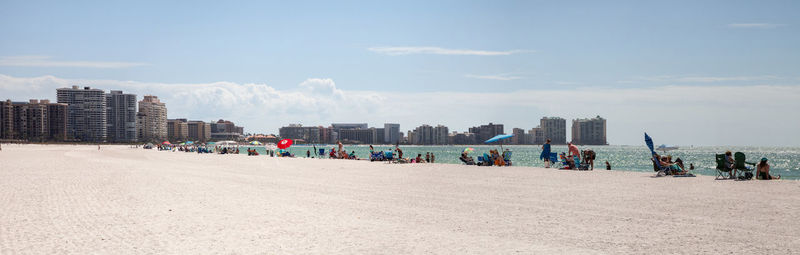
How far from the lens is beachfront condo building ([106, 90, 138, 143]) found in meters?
193

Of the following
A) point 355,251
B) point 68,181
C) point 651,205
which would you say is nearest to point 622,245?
point 355,251

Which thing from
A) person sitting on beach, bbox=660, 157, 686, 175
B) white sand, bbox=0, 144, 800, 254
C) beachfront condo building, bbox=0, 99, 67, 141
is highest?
beachfront condo building, bbox=0, 99, 67, 141

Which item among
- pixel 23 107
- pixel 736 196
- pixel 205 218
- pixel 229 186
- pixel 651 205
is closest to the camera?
pixel 205 218

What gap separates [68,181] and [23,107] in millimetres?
189553

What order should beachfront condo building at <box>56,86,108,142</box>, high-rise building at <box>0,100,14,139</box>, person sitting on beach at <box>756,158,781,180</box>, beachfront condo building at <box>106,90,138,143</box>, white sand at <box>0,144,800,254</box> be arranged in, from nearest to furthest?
white sand at <box>0,144,800,254</box>, person sitting on beach at <box>756,158,781,180</box>, high-rise building at <box>0,100,14,139</box>, beachfront condo building at <box>56,86,108,142</box>, beachfront condo building at <box>106,90,138,143</box>

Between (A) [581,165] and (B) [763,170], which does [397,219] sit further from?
(A) [581,165]

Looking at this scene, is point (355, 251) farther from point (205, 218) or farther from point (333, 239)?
point (205, 218)

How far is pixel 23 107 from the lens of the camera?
169625 millimetres

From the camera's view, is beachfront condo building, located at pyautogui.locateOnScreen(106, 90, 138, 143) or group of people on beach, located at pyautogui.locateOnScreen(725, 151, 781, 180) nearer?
group of people on beach, located at pyautogui.locateOnScreen(725, 151, 781, 180)

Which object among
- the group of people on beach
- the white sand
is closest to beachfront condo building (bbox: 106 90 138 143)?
the white sand

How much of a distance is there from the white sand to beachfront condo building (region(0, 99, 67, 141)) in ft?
614

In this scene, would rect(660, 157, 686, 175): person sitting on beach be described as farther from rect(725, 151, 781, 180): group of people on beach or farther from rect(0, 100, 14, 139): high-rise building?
rect(0, 100, 14, 139): high-rise building

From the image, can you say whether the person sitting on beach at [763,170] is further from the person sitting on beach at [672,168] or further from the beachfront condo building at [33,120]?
the beachfront condo building at [33,120]

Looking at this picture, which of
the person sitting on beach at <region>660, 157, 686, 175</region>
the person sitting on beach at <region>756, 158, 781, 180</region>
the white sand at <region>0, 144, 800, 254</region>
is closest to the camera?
the white sand at <region>0, 144, 800, 254</region>
